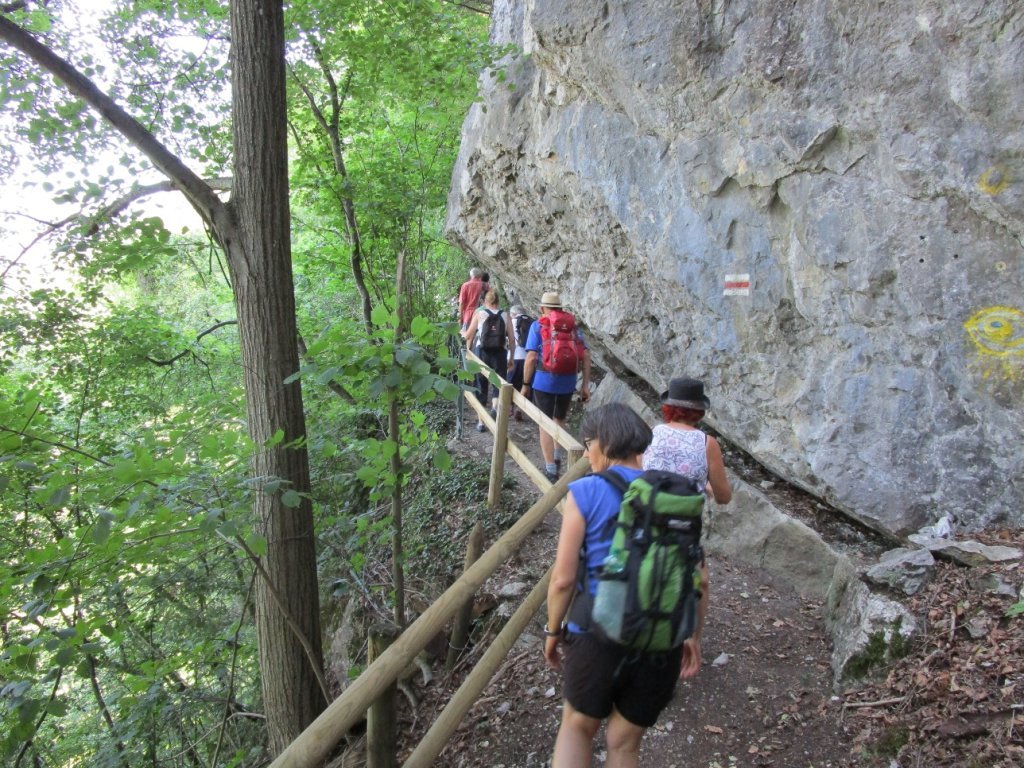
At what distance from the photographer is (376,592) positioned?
559cm

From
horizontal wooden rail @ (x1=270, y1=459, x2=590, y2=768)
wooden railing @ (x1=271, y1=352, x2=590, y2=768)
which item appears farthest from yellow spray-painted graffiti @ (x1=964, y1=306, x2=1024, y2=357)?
horizontal wooden rail @ (x1=270, y1=459, x2=590, y2=768)

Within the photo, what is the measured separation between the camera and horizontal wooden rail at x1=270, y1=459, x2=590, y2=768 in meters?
1.81

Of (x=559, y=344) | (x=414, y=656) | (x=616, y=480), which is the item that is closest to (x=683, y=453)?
(x=616, y=480)

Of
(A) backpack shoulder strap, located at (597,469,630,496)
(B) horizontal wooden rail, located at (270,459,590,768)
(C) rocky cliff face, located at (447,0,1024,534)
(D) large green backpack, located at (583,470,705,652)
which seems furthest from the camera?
(C) rocky cliff face, located at (447,0,1024,534)

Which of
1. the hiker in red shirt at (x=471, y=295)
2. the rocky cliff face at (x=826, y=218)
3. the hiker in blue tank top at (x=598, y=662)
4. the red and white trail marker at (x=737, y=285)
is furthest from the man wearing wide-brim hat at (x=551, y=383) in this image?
the hiker in blue tank top at (x=598, y=662)

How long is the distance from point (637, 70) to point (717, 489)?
14.9 ft

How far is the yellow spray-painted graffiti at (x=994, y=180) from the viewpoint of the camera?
149 inches

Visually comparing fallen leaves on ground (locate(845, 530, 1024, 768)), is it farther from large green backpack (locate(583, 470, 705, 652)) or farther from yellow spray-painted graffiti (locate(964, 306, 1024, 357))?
large green backpack (locate(583, 470, 705, 652))

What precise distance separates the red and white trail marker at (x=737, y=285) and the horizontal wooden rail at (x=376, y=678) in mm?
3653

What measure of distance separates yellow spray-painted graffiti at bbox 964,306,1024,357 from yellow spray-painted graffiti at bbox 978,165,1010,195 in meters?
0.76

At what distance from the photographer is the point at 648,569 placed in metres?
1.96

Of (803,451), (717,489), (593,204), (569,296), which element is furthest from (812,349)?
(569,296)

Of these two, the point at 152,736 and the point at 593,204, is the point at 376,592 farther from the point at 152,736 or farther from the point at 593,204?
the point at 593,204

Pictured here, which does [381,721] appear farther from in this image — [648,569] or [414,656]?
[648,569]
